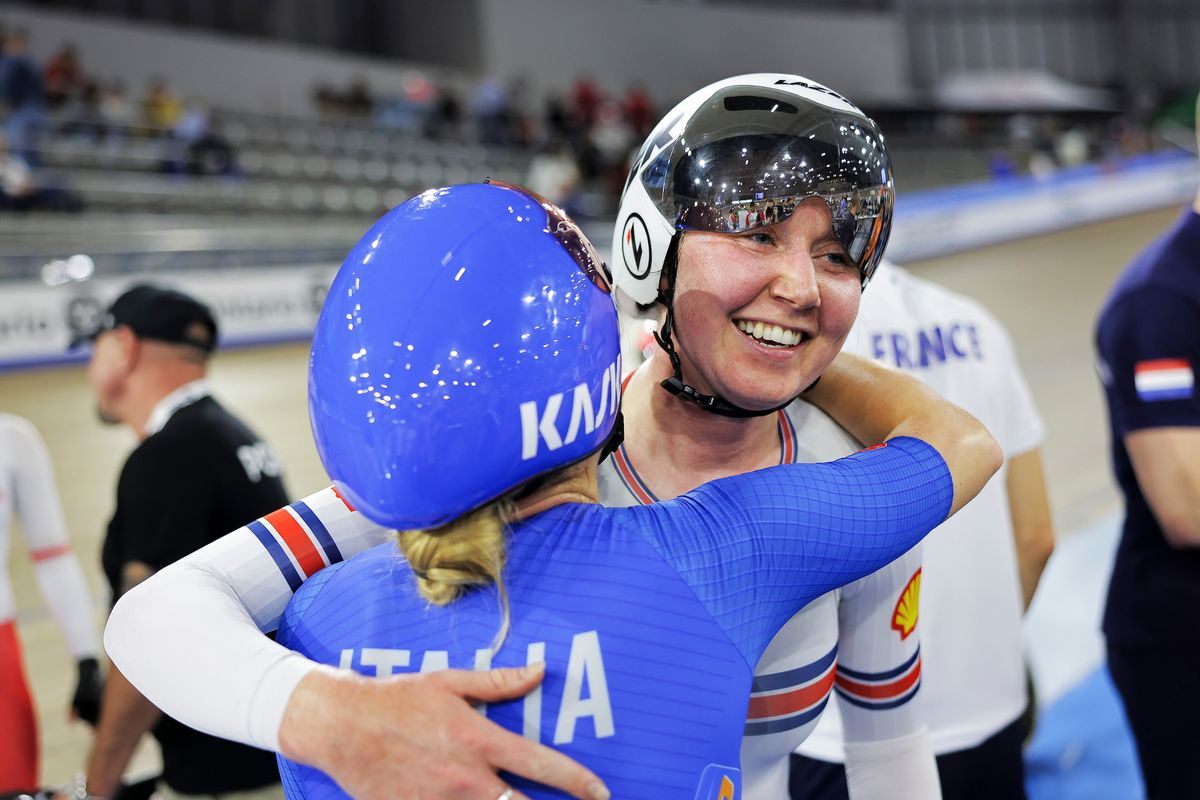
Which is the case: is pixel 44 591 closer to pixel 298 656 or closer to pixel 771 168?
pixel 298 656

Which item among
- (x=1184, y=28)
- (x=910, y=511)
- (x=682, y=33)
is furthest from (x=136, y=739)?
(x=1184, y=28)

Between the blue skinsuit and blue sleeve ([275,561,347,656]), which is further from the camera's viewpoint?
blue sleeve ([275,561,347,656])

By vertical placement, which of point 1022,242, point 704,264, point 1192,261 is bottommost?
point 1022,242

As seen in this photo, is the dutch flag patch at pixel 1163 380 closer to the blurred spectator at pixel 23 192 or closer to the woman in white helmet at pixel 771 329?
the woman in white helmet at pixel 771 329

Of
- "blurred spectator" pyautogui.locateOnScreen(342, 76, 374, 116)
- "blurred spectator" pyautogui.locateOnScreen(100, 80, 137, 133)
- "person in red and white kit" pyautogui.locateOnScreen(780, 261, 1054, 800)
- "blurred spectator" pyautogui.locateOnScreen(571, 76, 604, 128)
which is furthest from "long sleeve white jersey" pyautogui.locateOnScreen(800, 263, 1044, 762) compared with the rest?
"blurred spectator" pyautogui.locateOnScreen(571, 76, 604, 128)

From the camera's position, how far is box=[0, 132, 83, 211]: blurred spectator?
37.4ft

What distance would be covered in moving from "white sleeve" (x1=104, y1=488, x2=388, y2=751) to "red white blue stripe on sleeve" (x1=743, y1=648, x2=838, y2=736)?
0.58 metres

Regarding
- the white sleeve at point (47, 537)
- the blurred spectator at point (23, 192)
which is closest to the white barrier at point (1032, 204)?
the blurred spectator at point (23, 192)

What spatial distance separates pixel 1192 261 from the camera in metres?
2.43

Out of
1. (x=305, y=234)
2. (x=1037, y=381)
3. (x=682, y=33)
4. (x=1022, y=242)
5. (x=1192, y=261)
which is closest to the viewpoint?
(x=1192, y=261)

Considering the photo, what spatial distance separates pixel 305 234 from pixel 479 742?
13.9 m

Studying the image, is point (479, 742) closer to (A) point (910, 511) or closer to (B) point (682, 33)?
(A) point (910, 511)

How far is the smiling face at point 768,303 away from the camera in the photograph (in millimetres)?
1450

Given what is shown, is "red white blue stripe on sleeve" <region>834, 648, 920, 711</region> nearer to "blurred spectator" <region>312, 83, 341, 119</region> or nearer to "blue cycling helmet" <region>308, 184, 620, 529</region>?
"blue cycling helmet" <region>308, 184, 620, 529</region>
